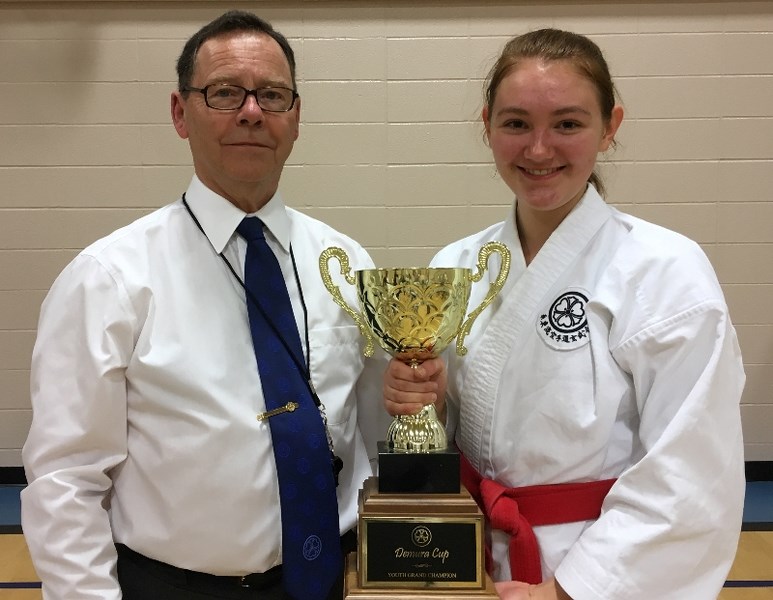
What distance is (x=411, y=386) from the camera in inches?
61.7

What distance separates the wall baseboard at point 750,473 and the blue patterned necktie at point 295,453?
2.86 metres

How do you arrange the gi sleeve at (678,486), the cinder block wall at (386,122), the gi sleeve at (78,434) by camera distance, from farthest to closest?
the cinder block wall at (386,122)
the gi sleeve at (78,434)
the gi sleeve at (678,486)

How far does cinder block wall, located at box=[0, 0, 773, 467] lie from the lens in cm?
351

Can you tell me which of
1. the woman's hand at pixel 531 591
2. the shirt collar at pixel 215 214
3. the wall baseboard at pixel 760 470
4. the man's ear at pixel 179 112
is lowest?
the wall baseboard at pixel 760 470

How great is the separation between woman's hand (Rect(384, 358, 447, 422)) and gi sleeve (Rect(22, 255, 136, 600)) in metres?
0.62

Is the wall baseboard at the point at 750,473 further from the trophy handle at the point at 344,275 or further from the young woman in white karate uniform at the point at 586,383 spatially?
the trophy handle at the point at 344,275

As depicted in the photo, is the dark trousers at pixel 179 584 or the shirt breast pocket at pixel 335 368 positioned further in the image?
the shirt breast pocket at pixel 335 368

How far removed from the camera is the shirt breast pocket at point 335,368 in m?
1.73

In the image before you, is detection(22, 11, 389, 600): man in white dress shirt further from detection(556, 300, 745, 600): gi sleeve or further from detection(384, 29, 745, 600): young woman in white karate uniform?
detection(556, 300, 745, 600): gi sleeve

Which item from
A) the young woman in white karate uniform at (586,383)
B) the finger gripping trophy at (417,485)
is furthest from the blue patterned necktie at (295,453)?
the young woman in white karate uniform at (586,383)

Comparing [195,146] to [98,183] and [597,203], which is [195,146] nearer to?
[597,203]

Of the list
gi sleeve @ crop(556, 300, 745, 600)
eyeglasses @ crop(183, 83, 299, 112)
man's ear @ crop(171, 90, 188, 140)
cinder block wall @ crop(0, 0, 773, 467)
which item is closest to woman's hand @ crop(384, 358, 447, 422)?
gi sleeve @ crop(556, 300, 745, 600)

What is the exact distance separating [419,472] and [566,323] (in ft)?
1.62

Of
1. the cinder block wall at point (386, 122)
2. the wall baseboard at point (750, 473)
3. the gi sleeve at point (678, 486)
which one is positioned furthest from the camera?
the wall baseboard at point (750, 473)
